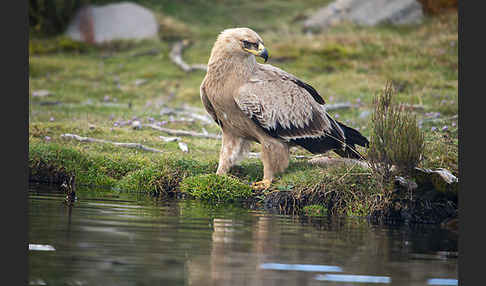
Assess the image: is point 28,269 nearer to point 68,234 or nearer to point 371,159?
point 68,234

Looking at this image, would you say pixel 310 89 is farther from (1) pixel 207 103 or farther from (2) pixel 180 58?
(2) pixel 180 58

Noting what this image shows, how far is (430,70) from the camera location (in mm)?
25828

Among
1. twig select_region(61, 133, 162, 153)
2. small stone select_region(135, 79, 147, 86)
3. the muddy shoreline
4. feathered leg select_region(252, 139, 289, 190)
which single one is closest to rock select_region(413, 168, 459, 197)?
the muddy shoreline

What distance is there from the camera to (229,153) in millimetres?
13648

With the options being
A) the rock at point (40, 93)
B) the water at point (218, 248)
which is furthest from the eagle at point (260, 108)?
the rock at point (40, 93)

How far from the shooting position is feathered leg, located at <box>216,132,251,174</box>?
13.6 meters

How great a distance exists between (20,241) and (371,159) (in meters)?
6.26

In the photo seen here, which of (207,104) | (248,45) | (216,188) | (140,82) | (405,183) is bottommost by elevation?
(216,188)

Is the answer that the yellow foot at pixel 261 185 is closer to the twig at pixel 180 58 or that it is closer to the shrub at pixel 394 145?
the shrub at pixel 394 145

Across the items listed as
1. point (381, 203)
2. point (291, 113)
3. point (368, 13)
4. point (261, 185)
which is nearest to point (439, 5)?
point (368, 13)

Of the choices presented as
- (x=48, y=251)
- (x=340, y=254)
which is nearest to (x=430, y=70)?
(x=340, y=254)

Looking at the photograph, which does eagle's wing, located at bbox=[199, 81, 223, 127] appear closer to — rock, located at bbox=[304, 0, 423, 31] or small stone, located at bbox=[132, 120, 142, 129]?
small stone, located at bbox=[132, 120, 142, 129]

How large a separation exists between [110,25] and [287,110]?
2204 cm

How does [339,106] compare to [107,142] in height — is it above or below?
above
